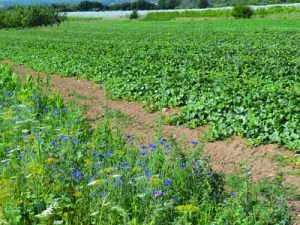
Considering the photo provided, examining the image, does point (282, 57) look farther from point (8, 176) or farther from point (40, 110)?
point (8, 176)

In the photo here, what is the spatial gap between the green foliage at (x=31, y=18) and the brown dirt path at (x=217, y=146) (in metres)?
59.4

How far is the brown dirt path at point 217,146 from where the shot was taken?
5.88 metres

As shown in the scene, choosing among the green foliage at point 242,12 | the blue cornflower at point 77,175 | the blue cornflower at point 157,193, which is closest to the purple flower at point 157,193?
the blue cornflower at point 157,193

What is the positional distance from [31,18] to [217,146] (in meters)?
64.4


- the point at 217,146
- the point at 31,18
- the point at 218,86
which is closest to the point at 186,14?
the point at 31,18

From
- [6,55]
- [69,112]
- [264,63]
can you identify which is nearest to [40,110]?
[69,112]

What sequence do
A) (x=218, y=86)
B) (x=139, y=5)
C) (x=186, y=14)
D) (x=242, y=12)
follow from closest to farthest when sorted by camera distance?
1. (x=218, y=86)
2. (x=242, y=12)
3. (x=186, y=14)
4. (x=139, y=5)

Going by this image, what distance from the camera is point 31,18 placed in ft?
222

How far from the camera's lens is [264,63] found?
1211cm

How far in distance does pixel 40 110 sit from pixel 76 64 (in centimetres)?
750

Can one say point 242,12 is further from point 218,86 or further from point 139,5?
point 139,5

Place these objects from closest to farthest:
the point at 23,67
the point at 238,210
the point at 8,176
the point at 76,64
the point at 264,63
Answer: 1. the point at 238,210
2. the point at 8,176
3. the point at 264,63
4. the point at 76,64
5. the point at 23,67

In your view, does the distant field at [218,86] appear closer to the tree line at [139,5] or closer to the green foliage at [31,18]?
the green foliage at [31,18]

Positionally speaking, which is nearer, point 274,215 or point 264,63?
point 274,215
